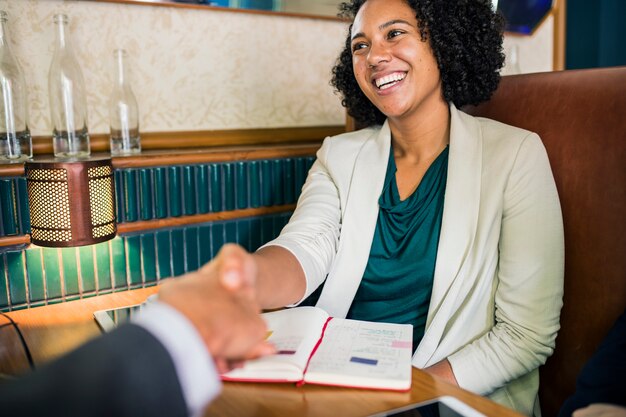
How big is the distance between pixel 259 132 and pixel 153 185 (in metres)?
0.50

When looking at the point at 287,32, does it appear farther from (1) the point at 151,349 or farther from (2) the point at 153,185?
(1) the point at 151,349

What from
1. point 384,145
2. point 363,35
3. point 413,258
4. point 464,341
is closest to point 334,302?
point 413,258

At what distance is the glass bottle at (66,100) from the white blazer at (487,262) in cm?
68

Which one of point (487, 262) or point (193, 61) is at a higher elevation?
point (193, 61)

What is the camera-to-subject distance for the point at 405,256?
1.50m

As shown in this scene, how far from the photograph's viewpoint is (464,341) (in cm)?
141

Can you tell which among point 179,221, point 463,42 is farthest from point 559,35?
point 179,221

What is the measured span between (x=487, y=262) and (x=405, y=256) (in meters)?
0.21

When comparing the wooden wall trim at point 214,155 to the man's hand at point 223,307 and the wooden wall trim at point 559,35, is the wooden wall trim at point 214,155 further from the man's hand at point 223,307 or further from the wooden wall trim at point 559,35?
the wooden wall trim at point 559,35

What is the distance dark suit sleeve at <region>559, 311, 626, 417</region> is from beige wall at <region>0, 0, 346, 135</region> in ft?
4.64

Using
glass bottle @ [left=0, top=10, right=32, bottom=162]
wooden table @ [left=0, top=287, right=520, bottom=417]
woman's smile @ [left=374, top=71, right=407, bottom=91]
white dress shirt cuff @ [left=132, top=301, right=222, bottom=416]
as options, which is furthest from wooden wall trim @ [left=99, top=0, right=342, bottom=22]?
white dress shirt cuff @ [left=132, top=301, right=222, bottom=416]

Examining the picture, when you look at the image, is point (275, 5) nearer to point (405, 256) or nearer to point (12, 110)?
point (12, 110)

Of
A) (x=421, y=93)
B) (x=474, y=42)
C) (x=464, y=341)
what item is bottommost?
(x=464, y=341)

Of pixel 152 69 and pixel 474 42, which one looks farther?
pixel 152 69
